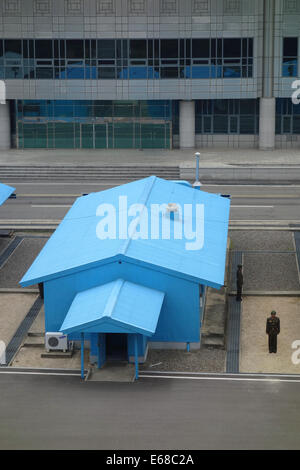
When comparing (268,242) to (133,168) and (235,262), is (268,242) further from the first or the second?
(133,168)

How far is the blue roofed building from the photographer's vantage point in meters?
24.2

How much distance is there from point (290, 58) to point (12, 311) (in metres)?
38.6

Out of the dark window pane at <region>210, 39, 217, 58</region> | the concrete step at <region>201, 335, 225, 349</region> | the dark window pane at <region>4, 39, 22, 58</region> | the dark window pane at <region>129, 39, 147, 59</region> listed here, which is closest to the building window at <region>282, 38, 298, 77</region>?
the dark window pane at <region>210, 39, 217, 58</region>

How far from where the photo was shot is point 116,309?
2391 cm

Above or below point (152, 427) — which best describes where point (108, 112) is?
above

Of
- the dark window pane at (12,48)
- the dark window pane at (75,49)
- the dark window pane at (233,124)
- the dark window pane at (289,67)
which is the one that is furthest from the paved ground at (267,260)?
the dark window pane at (12,48)

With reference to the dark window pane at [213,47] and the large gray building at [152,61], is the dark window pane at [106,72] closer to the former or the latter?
the large gray building at [152,61]

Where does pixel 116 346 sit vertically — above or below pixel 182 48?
below

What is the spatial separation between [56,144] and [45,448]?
48086 mm

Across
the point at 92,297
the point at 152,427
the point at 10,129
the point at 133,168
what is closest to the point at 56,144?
the point at 10,129

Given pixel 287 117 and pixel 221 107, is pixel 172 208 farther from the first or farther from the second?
pixel 287 117

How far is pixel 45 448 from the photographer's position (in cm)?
2014

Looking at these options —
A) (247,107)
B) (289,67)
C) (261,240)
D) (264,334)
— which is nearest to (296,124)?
(247,107)

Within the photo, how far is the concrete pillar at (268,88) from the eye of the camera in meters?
60.9
